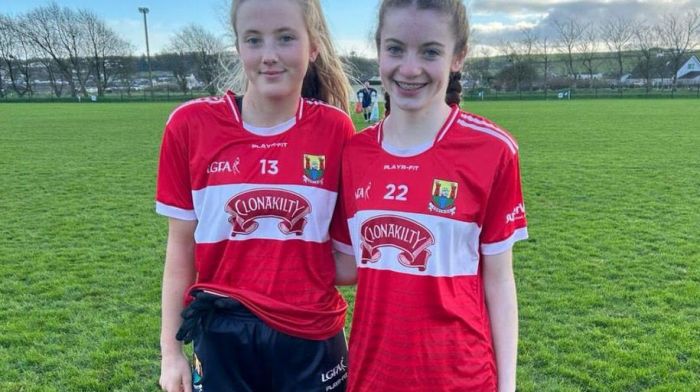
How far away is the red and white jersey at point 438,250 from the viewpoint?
167 centimetres

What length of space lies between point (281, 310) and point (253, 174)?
43 centimetres

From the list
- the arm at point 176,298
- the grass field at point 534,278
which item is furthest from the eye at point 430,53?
the grass field at point 534,278

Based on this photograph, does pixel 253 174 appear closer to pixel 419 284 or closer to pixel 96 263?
pixel 419 284

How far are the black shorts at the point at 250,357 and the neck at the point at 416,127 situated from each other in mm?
702

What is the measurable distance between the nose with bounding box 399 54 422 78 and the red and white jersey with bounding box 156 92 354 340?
0.37 meters

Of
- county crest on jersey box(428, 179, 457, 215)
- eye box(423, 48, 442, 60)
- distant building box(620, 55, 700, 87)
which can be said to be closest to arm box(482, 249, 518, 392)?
county crest on jersey box(428, 179, 457, 215)

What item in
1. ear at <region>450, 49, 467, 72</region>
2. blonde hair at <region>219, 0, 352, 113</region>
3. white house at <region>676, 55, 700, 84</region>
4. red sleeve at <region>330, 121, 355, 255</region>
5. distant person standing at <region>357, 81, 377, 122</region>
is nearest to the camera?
ear at <region>450, 49, 467, 72</region>

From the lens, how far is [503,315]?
1.73 metres

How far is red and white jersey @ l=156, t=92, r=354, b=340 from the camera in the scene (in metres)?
1.82

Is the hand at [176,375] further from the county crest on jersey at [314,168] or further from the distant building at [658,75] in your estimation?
the distant building at [658,75]

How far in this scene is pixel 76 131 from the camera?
21.8m

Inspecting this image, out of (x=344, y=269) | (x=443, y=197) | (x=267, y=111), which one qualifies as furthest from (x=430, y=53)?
(x=344, y=269)

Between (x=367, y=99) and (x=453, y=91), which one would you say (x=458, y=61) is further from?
(x=367, y=99)

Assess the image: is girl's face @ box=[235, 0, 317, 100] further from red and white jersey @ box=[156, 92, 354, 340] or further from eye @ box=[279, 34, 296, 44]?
red and white jersey @ box=[156, 92, 354, 340]
